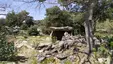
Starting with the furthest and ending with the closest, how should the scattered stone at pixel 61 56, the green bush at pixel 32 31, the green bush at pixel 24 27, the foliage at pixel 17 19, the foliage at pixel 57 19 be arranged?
the green bush at pixel 24 27
the foliage at pixel 17 19
the foliage at pixel 57 19
the green bush at pixel 32 31
the scattered stone at pixel 61 56

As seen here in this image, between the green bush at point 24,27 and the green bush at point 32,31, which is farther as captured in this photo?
the green bush at point 24,27

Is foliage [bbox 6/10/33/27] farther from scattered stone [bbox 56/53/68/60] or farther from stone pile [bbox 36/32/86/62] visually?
scattered stone [bbox 56/53/68/60]

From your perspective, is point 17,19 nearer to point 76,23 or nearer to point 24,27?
point 24,27

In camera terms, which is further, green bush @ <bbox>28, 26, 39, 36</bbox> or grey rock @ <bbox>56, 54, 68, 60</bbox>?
green bush @ <bbox>28, 26, 39, 36</bbox>

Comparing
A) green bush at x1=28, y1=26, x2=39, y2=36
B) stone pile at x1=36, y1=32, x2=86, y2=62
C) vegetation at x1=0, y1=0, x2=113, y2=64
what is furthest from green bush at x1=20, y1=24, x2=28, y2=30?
stone pile at x1=36, y1=32, x2=86, y2=62

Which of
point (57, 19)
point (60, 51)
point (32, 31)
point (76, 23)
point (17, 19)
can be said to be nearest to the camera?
point (60, 51)

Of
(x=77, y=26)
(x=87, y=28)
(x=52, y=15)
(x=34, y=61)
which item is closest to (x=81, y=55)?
(x=87, y=28)

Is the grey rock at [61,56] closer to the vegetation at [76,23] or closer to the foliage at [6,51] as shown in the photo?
the vegetation at [76,23]

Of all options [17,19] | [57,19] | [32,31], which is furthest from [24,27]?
[57,19]

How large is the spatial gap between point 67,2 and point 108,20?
18.1 metres

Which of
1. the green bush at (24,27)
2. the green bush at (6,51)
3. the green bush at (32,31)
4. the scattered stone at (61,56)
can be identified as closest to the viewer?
the scattered stone at (61,56)

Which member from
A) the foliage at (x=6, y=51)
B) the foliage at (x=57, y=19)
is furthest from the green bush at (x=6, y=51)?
the foliage at (x=57, y=19)

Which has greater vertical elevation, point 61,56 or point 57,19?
point 61,56

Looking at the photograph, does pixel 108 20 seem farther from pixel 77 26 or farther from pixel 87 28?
pixel 87 28
